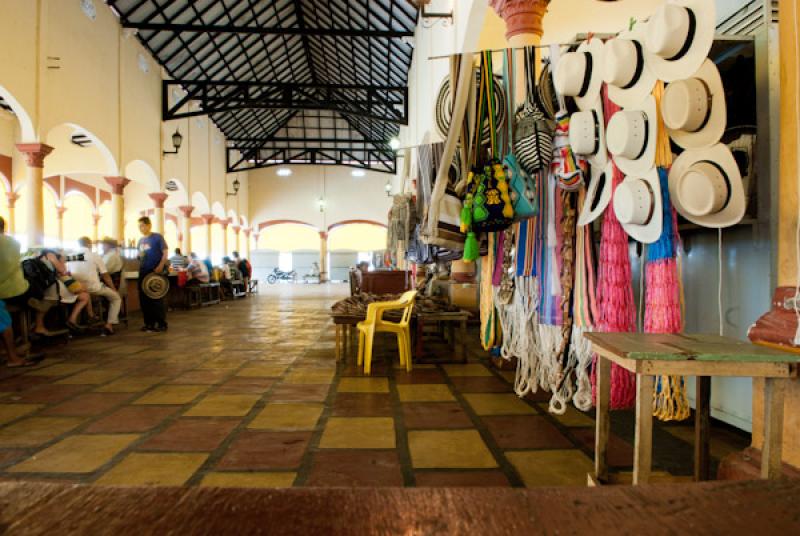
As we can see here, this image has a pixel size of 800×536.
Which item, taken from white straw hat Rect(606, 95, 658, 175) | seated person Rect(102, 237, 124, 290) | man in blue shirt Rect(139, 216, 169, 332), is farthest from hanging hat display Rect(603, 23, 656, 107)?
seated person Rect(102, 237, 124, 290)

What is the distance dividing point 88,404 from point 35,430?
18.1 inches

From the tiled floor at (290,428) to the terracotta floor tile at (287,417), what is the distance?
10 millimetres

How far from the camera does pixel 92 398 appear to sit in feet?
9.93

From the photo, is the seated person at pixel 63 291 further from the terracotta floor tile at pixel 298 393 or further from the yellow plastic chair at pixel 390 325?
the yellow plastic chair at pixel 390 325

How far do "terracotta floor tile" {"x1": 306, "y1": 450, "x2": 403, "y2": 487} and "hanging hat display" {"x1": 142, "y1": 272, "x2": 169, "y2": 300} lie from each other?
172 inches

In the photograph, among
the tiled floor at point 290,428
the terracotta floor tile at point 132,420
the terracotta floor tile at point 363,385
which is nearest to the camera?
the tiled floor at point 290,428

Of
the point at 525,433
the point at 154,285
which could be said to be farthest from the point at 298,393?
the point at 154,285

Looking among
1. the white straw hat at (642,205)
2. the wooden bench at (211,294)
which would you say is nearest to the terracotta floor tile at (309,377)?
the white straw hat at (642,205)

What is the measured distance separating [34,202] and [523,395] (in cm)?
771

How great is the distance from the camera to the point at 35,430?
8.01ft

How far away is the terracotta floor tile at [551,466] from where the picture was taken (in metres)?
1.86

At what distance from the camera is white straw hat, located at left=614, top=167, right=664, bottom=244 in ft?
5.98

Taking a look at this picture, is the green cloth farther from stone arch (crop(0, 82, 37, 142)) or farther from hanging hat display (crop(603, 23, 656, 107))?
hanging hat display (crop(603, 23, 656, 107))

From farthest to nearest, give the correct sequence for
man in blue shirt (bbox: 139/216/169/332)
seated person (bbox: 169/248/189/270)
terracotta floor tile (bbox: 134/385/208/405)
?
seated person (bbox: 169/248/189/270) < man in blue shirt (bbox: 139/216/169/332) < terracotta floor tile (bbox: 134/385/208/405)
